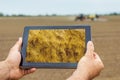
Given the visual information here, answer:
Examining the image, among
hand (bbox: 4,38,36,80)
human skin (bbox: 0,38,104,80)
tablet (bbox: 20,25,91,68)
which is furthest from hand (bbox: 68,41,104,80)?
hand (bbox: 4,38,36,80)

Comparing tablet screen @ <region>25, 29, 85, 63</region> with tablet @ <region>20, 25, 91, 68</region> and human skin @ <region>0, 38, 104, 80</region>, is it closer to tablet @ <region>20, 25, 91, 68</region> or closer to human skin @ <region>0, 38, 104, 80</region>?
Answer: tablet @ <region>20, 25, 91, 68</region>

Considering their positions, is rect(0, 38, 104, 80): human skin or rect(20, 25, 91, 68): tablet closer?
rect(0, 38, 104, 80): human skin

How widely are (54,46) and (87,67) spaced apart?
44 centimetres

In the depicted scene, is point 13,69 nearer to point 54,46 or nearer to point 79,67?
point 54,46

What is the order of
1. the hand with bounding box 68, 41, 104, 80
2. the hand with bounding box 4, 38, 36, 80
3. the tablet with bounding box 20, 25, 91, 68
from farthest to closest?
1. the hand with bounding box 4, 38, 36, 80
2. the tablet with bounding box 20, 25, 91, 68
3. the hand with bounding box 68, 41, 104, 80

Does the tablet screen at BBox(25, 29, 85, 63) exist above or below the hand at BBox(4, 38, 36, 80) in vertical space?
above

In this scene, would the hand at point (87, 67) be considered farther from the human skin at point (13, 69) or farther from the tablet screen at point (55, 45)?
the human skin at point (13, 69)

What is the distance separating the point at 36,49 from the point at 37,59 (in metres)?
0.09

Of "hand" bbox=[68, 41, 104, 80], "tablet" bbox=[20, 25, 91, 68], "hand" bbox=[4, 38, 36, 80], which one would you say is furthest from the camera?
"hand" bbox=[4, 38, 36, 80]

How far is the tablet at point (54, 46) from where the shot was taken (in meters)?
2.87

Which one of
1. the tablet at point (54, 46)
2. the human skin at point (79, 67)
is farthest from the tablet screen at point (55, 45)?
the human skin at point (79, 67)

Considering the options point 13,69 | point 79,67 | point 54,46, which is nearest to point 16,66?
point 13,69

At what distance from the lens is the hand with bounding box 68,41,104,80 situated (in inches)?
99.3

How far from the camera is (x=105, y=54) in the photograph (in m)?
15.7
